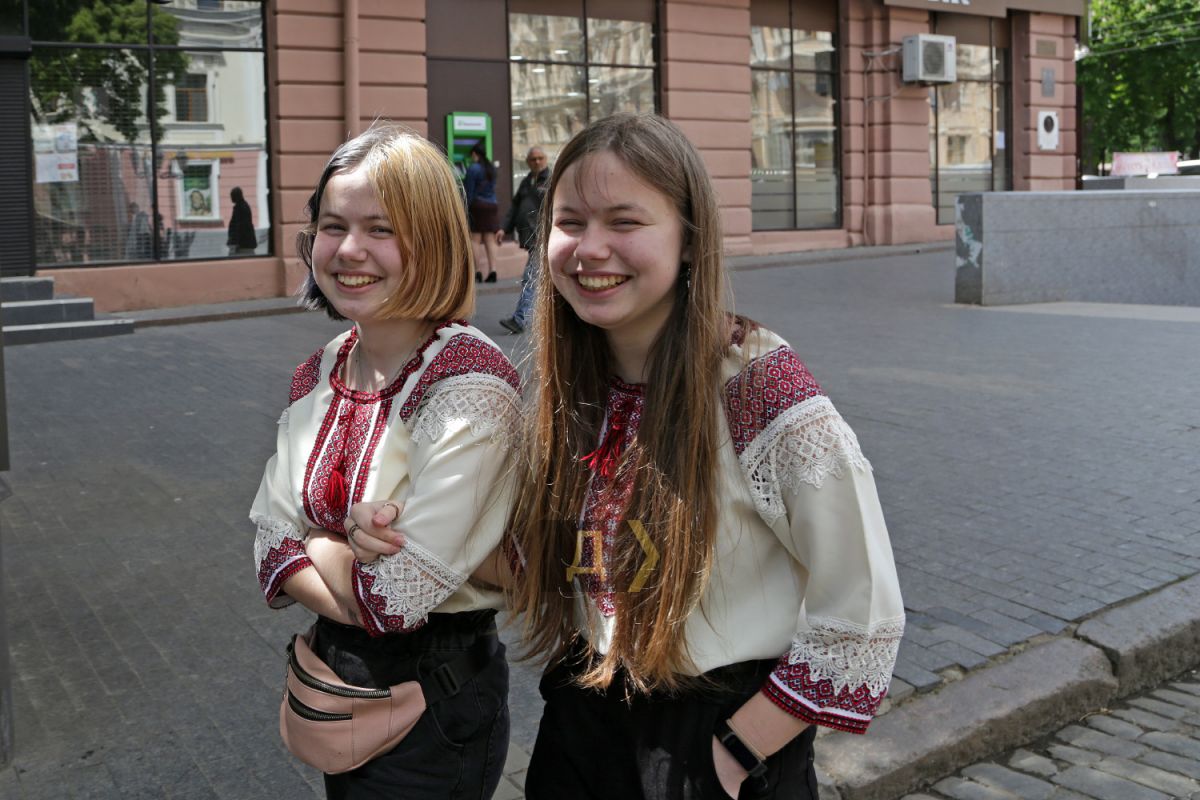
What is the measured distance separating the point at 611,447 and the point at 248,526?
432 cm

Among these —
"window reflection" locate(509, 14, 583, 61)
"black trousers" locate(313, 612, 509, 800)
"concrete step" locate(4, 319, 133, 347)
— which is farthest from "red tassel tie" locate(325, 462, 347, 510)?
"window reflection" locate(509, 14, 583, 61)

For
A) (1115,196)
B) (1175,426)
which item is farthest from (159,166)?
(1175,426)

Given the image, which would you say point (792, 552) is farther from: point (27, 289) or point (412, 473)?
point (27, 289)

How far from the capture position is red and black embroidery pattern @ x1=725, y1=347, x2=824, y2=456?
1.83m

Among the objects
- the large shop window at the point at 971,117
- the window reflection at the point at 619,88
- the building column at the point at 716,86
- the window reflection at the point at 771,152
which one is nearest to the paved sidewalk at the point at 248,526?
the window reflection at the point at 619,88

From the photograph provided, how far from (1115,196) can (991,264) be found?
241 cm

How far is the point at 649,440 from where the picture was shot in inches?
75.0

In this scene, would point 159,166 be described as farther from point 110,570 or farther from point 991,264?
point 110,570

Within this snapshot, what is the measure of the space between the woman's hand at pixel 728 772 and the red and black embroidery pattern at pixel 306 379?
0.95 meters

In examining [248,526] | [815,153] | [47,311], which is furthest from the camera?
[815,153]

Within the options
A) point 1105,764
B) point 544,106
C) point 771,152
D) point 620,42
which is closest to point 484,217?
point 544,106

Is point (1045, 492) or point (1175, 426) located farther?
point (1175, 426)

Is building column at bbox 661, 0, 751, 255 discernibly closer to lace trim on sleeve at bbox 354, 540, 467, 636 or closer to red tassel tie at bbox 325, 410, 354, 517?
red tassel tie at bbox 325, 410, 354, 517

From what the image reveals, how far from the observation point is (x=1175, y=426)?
7.69 meters
